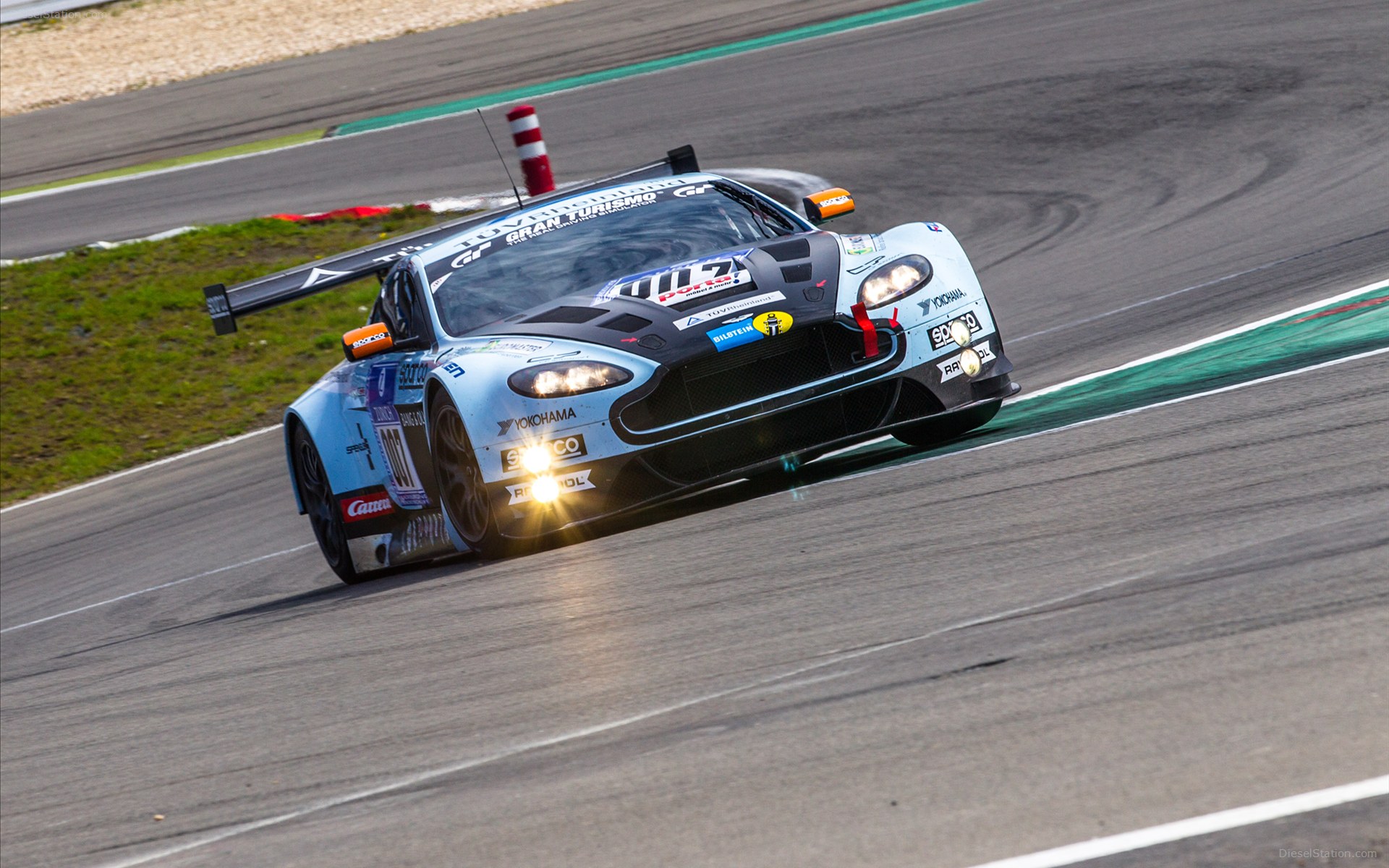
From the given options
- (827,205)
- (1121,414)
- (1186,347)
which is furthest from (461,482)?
(1186,347)

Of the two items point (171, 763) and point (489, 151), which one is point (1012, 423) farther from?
point (489, 151)

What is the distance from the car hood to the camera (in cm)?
568

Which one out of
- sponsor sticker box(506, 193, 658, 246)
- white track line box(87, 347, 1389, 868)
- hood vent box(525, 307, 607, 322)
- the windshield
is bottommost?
white track line box(87, 347, 1389, 868)

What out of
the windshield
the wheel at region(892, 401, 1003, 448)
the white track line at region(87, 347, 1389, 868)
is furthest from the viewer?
the windshield

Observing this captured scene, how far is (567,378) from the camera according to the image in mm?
5680

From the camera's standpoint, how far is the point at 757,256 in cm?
614

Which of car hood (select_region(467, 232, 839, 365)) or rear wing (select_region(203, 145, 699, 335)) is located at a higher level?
rear wing (select_region(203, 145, 699, 335))

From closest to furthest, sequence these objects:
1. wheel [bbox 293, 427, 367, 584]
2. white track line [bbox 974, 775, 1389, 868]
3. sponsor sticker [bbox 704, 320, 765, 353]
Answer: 1. white track line [bbox 974, 775, 1389, 868]
2. sponsor sticker [bbox 704, 320, 765, 353]
3. wheel [bbox 293, 427, 367, 584]

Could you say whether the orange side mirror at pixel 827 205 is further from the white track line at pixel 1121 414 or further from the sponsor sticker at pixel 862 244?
the white track line at pixel 1121 414

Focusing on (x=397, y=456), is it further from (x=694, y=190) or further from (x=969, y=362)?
(x=969, y=362)

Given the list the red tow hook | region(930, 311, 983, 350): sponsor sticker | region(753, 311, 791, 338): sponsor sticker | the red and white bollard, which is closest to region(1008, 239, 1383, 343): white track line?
region(930, 311, 983, 350): sponsor sticker

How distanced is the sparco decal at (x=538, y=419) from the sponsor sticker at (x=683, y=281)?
1.82 feet

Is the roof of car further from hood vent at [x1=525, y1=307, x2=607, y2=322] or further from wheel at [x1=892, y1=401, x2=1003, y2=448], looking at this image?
wheel at [x1=892, y1=401, x2=1003, y2=448]

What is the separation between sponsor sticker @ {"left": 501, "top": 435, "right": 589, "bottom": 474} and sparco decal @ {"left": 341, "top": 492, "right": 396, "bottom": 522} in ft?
5.20
